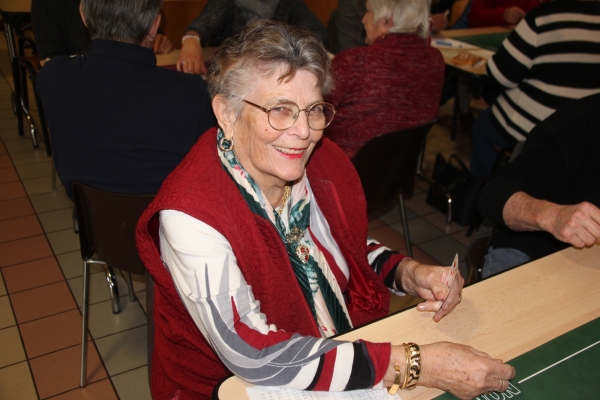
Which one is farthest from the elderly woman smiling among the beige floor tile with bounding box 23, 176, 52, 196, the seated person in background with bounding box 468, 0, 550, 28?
the seated person in background with bounding box 468, 0, 550, 28

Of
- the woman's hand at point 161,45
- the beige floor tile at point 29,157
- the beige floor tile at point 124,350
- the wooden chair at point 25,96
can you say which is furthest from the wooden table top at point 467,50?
the beige floor tile at point 29,157

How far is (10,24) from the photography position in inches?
150

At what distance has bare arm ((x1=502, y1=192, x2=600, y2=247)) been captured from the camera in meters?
1.46

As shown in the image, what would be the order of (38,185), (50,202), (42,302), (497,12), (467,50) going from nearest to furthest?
(42,302), (50,202), (38,185), (467,50), (497,12)

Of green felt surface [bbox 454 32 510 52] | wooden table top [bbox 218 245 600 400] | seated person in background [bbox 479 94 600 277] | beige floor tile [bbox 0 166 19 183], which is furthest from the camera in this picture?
green felt surface [bbox 454 32 510 52]

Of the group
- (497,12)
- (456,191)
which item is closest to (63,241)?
(456,191)

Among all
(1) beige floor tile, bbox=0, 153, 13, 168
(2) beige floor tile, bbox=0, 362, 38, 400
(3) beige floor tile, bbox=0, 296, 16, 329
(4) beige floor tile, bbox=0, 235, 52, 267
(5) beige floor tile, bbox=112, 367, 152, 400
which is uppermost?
(1) beige floor tile, bbox=0, 153, 13, 168

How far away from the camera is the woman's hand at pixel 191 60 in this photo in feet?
9.21

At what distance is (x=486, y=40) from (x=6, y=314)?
150 inches

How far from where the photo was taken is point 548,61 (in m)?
2.75

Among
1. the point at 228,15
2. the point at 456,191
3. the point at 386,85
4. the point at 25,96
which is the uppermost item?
the point at 228,15

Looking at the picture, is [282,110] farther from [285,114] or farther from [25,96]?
[25,96]

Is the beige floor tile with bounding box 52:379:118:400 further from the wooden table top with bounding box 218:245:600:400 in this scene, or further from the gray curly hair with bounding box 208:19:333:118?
the gray curly hair with bounding box 208:19:333:118

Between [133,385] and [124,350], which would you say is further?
[124,350]
